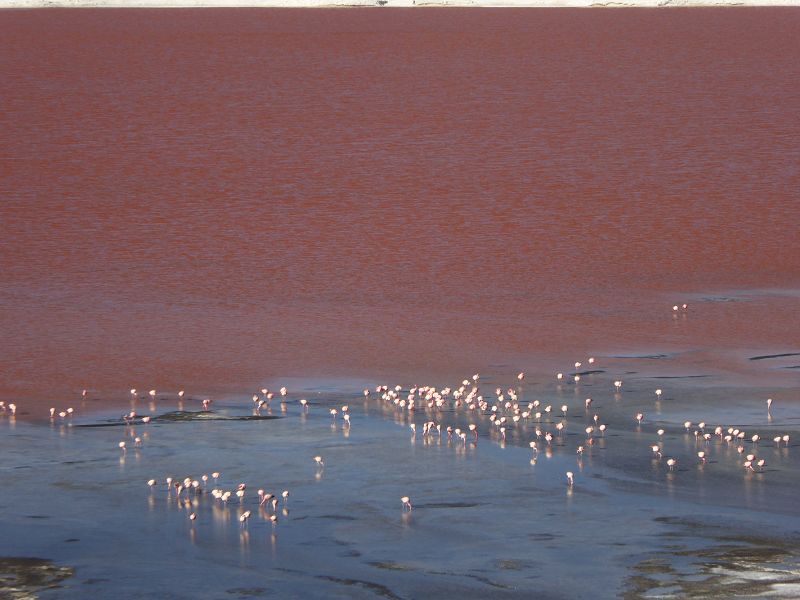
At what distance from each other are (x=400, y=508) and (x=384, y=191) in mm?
17702

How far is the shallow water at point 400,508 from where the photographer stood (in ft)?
33.0

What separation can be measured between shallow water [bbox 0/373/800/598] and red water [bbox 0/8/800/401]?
8.18 ft

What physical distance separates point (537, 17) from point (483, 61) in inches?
175

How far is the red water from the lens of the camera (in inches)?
753

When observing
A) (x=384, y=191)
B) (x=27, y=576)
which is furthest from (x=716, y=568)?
(x=384, y=191)

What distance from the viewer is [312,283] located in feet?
76.5

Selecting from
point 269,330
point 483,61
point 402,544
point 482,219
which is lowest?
point 402,544

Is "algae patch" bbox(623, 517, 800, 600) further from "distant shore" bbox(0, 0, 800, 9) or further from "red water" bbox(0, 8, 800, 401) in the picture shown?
"distant shore" bbox(0, 0, 800, 9)

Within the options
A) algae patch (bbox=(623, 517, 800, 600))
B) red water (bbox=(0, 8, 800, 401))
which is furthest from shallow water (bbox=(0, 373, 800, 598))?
red water (bbox=(0, 8, 800, 401))

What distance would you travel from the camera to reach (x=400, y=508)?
11695 mm

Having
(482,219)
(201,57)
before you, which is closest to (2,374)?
(482,219)

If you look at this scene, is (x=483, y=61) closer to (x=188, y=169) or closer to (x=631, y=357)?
(x=188, y=169)

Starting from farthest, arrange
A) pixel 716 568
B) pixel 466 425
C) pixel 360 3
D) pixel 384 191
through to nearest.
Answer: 1. pixel 360 3
2. pixel 384 191
3. pixel 466 425
4. pixel 716 568

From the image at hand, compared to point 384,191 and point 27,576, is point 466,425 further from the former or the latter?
point 384,191
